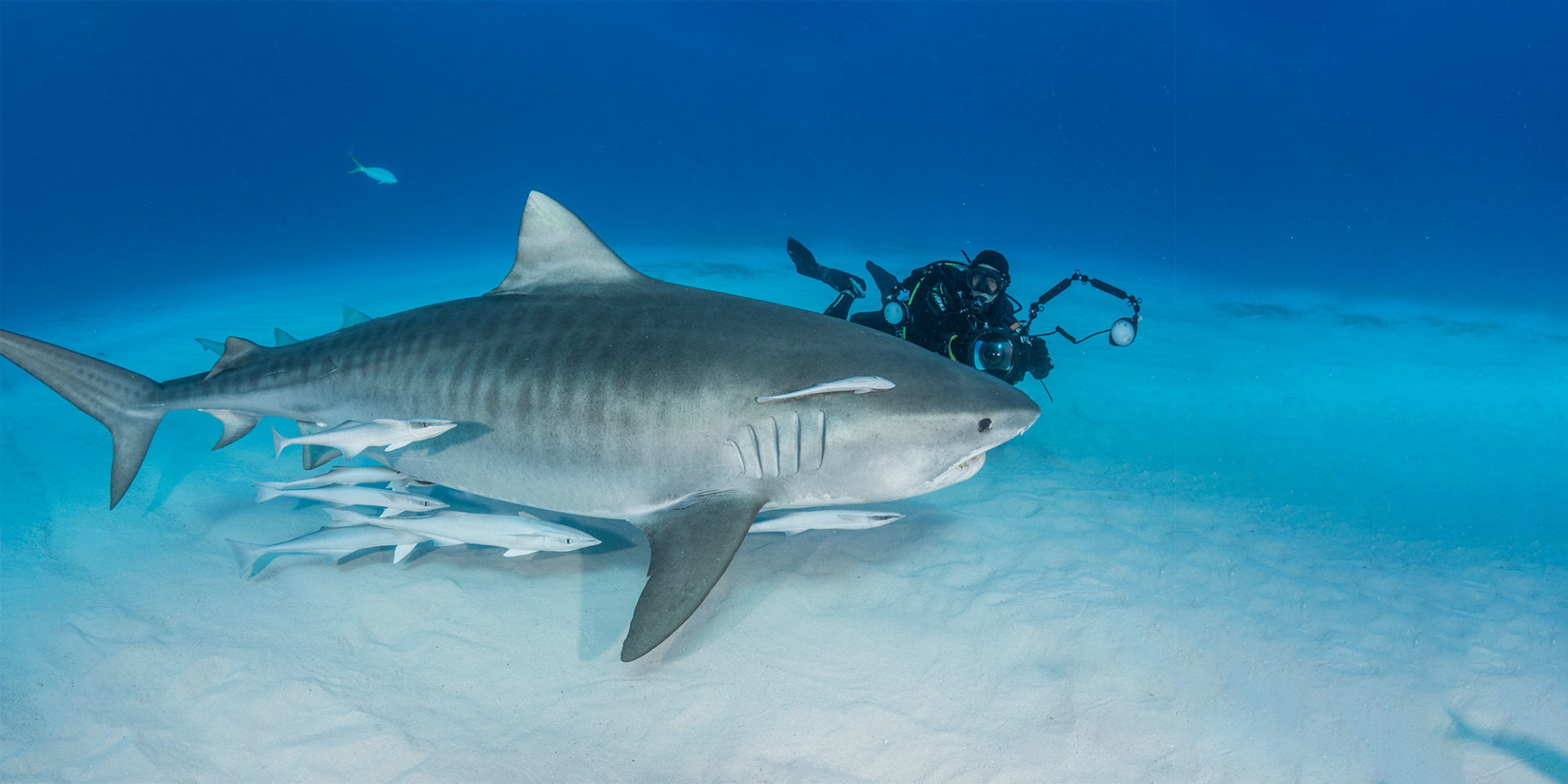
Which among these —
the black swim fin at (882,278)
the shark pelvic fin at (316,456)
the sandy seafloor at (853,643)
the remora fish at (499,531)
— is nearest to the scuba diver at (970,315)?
the black swim fin at (882,278)

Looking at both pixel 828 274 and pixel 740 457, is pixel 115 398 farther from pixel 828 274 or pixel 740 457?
pixel 828 274

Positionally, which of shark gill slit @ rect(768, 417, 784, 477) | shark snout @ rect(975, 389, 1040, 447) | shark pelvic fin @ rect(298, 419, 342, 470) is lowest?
shark pelvic fin @ rect(298, 419, 342, 470)

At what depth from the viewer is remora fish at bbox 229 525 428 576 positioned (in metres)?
3.48

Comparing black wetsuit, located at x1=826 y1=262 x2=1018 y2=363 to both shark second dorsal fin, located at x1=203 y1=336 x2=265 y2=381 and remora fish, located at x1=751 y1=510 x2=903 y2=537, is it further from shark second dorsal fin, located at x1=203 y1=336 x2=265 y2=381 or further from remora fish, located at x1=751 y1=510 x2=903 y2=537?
shark second dorsal fin, located at x1=203 y1=336 x2=265 y2=381

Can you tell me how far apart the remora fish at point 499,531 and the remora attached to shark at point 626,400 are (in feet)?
0.43

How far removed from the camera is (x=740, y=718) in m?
2.59

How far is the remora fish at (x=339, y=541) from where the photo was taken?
3479 millimetres

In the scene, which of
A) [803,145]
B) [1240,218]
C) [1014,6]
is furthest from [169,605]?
[1014,6]

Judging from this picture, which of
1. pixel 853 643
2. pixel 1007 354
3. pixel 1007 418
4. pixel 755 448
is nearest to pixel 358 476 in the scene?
pixel 755 448

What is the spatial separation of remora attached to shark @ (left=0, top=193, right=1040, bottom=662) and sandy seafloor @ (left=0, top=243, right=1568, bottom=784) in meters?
0.59

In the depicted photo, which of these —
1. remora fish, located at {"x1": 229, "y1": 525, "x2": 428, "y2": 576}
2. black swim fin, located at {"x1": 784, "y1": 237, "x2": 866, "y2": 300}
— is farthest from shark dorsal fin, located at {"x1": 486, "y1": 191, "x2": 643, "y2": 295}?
black swim fin, located at {"x1": 784, "y1": 237, "x2": 866, "y2": 300}

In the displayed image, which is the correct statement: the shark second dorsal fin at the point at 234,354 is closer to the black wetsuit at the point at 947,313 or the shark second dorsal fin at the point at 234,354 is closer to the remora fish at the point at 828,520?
the remora fish at the point at 828,520

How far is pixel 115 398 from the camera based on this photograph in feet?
11.8

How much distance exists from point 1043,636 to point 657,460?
2.03 m
